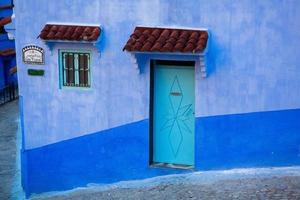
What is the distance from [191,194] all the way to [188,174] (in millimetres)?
996

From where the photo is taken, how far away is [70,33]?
989 cm

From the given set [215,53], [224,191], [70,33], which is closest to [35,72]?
[70,33]

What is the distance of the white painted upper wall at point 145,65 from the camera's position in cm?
919

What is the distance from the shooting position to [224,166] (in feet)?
31.9

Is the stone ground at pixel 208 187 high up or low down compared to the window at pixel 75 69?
down

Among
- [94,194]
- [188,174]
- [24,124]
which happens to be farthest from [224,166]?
[24,124]

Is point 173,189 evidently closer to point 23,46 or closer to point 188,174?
point 188,174

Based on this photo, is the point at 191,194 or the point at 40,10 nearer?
the point at 191,194

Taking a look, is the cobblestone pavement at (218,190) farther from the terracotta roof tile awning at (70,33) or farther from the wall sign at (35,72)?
the terracotta roof tile awning at (70,33)

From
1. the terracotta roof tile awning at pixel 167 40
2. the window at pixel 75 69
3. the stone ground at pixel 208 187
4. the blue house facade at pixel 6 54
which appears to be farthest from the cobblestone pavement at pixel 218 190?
the blue house facade at pixel 6 54

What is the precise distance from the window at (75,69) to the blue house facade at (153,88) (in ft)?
0.07

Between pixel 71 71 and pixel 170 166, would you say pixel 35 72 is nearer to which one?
pixel 71 71

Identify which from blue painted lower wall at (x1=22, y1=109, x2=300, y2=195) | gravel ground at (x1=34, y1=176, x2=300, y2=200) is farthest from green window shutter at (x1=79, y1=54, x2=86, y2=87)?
gravel ground at (x1=34, y1=176, x2=300, y2=200)

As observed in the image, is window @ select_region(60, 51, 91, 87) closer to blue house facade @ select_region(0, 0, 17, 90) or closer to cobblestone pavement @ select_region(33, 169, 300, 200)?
cobblestone pavement @ select_region(33, 169, 300, 200)
